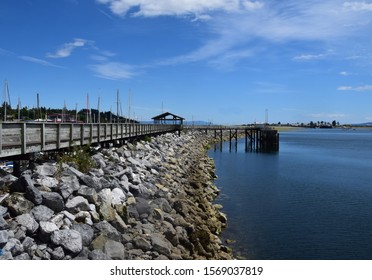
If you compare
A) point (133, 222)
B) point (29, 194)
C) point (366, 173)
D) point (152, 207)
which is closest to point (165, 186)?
point (152, 207)

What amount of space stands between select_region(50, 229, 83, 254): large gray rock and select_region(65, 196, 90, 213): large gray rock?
1726mm

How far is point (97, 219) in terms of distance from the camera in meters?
12.2

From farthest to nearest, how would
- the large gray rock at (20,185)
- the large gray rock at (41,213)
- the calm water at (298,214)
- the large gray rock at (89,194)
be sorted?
the calm water at (298,214) → the large gray rock at (89,194) → the large gray rock at (20,185) → the large gray rock at (41,213)

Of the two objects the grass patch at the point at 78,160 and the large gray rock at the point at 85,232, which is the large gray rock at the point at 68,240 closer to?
the large gray rock at the point at 85,232

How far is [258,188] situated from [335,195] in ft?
19.1

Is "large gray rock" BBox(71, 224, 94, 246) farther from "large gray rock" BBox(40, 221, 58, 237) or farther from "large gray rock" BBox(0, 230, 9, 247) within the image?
"large gray rock" BBox(0, 230, 9, 247)

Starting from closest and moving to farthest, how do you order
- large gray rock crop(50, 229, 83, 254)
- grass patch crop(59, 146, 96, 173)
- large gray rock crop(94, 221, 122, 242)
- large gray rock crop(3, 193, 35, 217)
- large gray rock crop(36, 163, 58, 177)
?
large gray rock crop(50, 229, 83, 254), large gray rock crop(3, 193, 35, 217), large gray rock crop(94, 221, 122, 242), large gray rock crop(36, 163, 58, 177), grass patch crop(59, 146, 96, 173)

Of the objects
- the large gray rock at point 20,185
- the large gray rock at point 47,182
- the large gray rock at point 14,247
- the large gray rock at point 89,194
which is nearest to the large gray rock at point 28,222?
the large gray rock at point 14,247

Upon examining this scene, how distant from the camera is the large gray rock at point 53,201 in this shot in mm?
11430

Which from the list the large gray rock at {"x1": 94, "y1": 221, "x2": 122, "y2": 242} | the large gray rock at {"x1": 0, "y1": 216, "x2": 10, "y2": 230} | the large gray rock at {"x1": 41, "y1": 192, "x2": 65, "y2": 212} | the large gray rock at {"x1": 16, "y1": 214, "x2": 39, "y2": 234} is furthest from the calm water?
the large gray rock at {"x1": 0, "y1": 216, "x2": 10, "y2": 230}

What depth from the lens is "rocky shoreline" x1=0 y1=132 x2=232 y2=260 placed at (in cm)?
989

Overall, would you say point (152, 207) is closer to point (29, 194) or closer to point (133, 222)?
point (133, 222)

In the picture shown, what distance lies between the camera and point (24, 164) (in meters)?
15.8

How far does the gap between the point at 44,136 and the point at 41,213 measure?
4.82 metres
